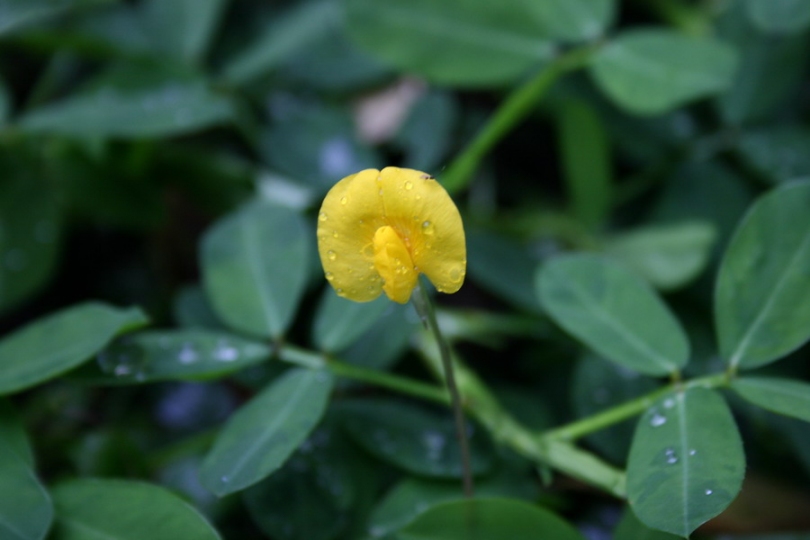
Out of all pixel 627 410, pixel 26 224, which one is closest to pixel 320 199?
pixel 26 224

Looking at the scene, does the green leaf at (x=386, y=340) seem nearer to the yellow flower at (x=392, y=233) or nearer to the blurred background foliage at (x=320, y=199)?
the blurred background foliage at (x=320, y=199)

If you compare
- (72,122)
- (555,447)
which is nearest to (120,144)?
(72,122)

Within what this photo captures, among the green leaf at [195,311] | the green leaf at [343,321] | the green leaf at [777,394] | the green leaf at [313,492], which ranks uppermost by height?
the green leaf at [777,394]

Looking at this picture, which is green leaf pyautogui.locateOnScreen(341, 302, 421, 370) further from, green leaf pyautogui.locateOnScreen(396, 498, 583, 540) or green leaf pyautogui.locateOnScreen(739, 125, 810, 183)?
green leaf pyautogui.locateOnScreen(739, 125, 810, 183)

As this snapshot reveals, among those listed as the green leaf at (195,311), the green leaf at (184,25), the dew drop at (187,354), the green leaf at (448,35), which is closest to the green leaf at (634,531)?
the dew drop at (187,354)

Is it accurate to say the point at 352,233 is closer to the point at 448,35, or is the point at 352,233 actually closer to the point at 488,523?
the point at 488,523

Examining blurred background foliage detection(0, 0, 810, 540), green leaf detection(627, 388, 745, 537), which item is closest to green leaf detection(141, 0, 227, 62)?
blurred background foliage detection(0, 0, 810, 540)
